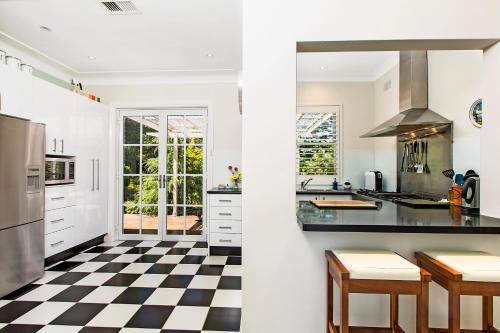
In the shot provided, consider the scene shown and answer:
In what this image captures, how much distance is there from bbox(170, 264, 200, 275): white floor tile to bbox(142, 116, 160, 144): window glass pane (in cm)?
213

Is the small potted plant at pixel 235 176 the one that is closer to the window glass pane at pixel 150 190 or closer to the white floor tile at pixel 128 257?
the window glass pane at pixel 150 190

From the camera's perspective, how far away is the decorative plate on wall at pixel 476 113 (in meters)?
2.44

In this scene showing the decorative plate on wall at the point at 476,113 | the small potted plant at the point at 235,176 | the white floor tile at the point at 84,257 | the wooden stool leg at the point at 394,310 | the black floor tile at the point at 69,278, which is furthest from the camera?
the small potted plant at the point at 235,176

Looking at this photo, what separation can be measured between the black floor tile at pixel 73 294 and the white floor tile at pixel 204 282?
0.94 m

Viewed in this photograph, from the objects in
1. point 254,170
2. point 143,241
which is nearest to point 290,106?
point 254,170

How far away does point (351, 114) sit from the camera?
4.74 metres

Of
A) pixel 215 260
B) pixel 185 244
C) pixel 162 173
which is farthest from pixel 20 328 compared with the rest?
pixel 162 173

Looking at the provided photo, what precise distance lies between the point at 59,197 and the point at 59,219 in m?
0.26

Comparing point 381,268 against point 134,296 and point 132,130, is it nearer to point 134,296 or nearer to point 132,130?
point 134,296

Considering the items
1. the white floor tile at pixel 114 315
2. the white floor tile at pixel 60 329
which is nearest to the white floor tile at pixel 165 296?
the white floor tile at pixel 114 315

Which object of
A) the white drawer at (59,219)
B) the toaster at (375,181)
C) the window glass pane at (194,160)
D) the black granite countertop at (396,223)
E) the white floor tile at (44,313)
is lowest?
the white floor tile at (44,313)

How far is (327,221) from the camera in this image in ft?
5.35

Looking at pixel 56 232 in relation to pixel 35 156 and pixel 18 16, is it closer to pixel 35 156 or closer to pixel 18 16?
pixel 35 156

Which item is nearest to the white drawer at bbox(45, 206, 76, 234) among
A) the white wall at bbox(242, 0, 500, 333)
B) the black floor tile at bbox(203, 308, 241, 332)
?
the black floor tile at bbox(203, 308, 241, 332)
